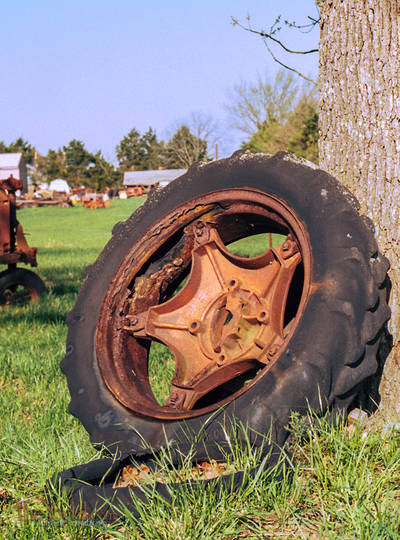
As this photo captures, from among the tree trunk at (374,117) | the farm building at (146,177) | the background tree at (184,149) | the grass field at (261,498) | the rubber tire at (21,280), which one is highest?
the background tree at (184,149)

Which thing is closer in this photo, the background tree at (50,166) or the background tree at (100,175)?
the background tree at (100,175)

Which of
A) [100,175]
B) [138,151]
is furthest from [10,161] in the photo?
[138,151]

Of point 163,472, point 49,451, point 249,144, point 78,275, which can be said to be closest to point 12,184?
point 78,275

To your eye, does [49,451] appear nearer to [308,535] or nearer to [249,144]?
[308,535]

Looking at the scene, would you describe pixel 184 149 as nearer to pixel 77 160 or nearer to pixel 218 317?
pixel 77 160

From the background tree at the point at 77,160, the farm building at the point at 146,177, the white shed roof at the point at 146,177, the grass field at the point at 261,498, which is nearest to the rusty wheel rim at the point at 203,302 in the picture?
the grass field at the point at 261,498

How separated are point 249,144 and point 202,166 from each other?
54.4m

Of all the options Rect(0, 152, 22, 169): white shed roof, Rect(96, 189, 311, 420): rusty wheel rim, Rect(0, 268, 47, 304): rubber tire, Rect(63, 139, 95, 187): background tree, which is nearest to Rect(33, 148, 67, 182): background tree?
Rect(63, 139, 95, 187): background tree

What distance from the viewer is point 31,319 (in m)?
6.67

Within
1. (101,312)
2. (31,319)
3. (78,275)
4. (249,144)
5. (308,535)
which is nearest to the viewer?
(308,535)

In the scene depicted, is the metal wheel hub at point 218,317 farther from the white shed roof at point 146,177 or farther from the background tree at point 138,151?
the background tree at point 138,151

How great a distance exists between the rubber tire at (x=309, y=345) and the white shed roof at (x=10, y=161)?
8784cm

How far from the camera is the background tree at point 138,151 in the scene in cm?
11531

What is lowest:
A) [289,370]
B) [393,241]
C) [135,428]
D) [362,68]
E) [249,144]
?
[135,428]
